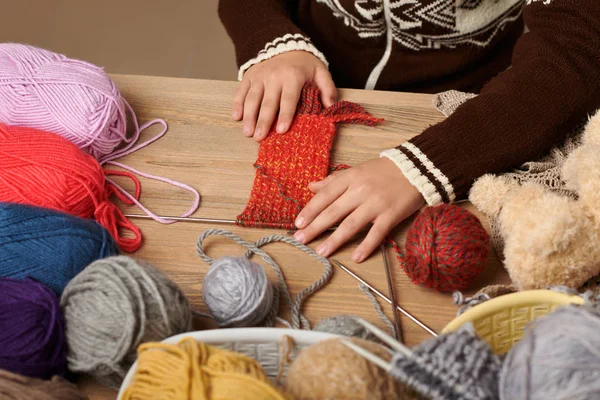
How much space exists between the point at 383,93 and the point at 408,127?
0.09 metres

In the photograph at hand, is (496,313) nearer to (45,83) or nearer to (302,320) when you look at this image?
(302,320)

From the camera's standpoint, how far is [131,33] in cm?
229

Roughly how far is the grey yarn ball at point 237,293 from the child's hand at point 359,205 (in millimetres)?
131

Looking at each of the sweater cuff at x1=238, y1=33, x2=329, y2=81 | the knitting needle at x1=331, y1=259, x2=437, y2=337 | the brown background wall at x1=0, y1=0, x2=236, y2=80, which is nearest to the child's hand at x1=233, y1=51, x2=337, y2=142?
the sweater cuff at x1=238, y1=33, x2=329, y2=81

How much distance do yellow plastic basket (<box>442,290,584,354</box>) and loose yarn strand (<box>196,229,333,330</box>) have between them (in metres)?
0.20

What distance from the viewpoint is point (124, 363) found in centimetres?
61

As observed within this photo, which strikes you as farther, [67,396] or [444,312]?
[444,312]

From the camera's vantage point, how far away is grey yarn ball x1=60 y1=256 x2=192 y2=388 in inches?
23.5

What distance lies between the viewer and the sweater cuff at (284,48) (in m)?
1.08


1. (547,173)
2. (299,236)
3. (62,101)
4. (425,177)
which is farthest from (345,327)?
(62,101)

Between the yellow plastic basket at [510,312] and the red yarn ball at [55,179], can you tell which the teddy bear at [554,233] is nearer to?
the yellow plastic basket at [510,312]

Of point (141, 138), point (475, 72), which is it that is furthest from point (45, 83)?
point (475, 72)

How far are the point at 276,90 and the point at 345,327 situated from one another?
0.50 meters

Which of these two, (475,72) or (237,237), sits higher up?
(475,72)
